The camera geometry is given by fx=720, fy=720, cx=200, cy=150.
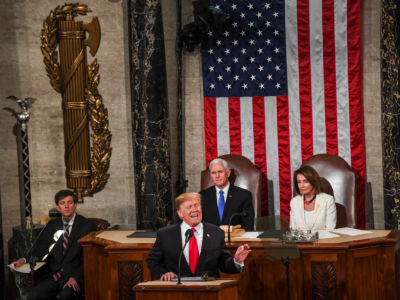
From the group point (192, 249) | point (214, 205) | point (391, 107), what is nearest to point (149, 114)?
point (214, 205)

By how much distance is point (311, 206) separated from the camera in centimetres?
768

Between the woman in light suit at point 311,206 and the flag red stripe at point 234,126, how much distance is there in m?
1.80

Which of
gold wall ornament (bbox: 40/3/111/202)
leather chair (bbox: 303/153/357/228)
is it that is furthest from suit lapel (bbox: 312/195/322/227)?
gold wall ornament (bbox: 40/3/111/202)

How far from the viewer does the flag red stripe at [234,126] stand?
9398 mm

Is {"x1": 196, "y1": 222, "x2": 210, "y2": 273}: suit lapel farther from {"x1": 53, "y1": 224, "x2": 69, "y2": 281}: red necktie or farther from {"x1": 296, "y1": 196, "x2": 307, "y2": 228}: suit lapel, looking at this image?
{"x1": 53, "y1": 224, "x2": 69, "y2": 281}: red necktie

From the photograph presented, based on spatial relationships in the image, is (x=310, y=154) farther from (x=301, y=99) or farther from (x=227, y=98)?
(x=227, y=98)

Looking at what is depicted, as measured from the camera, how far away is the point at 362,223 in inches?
360

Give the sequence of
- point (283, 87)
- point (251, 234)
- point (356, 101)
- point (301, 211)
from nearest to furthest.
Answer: point (251, 234) < point (301, 211) < point (356, 101) < point (283, 87)

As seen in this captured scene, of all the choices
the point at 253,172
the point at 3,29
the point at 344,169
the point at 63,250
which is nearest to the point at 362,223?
the point at 344,169

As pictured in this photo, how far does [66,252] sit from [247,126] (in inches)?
123

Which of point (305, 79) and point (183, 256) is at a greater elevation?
point (305, 79)

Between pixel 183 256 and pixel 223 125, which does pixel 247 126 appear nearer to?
pixel 223 125

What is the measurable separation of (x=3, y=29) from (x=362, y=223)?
5.22m

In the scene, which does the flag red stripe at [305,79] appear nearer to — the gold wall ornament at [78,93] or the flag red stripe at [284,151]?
the flag red stripe at [284,151]
